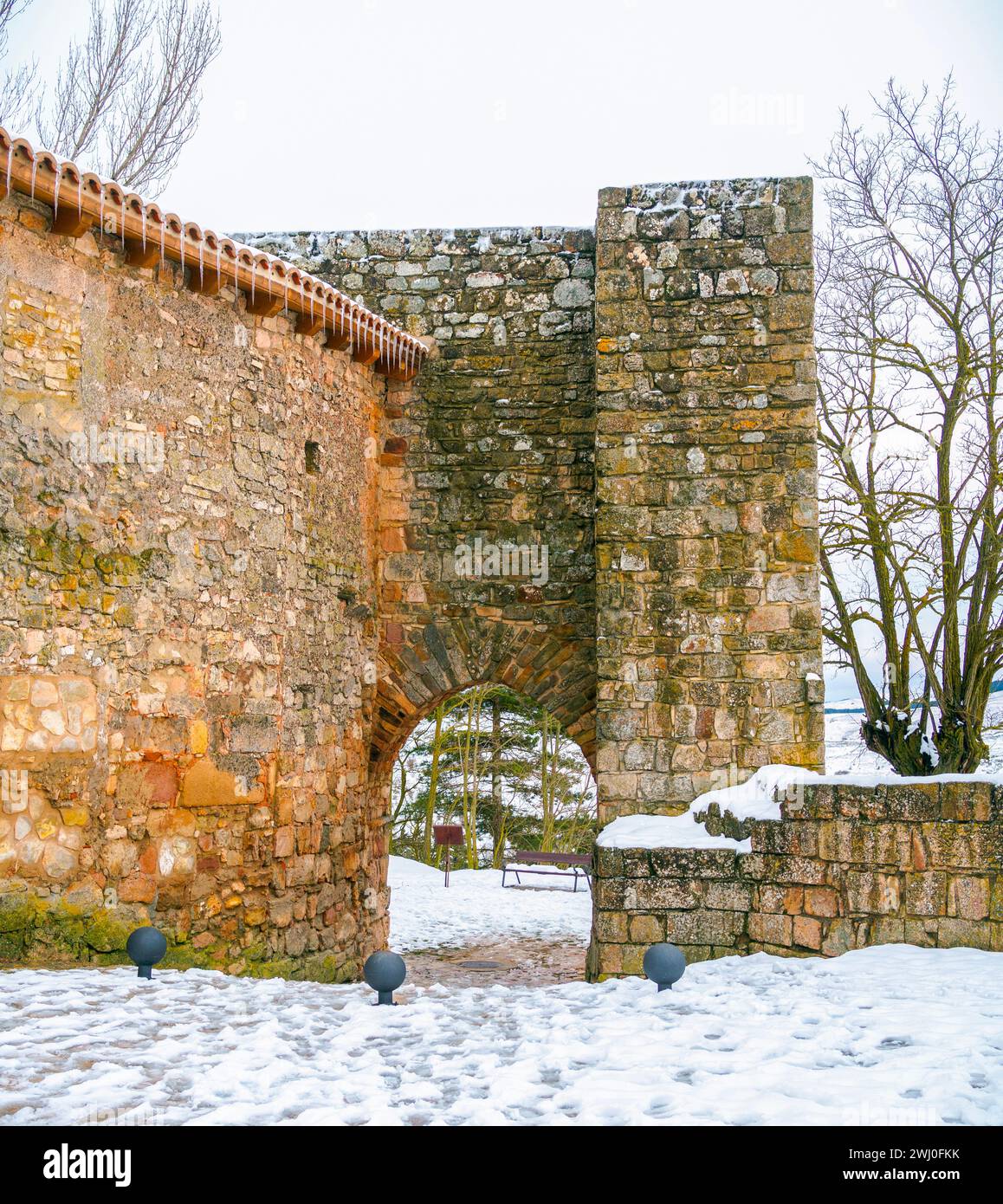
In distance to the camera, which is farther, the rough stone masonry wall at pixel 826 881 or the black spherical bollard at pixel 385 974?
the rough stone masonry wall at pixel 826 881

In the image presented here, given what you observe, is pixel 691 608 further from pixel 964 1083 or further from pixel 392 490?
pixel 964 1083

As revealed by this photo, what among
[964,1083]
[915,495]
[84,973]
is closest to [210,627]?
[84,973]

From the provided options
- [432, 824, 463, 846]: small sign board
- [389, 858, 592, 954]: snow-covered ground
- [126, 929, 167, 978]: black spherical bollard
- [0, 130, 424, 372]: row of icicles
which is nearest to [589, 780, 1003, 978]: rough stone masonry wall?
[126, 929, 167, 978]: black spherical bollard

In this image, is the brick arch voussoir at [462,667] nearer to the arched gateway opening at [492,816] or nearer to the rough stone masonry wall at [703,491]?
the rough stone masonry wall at [703,491]

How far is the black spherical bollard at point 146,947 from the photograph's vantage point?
4941 millimetres

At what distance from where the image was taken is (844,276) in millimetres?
10945

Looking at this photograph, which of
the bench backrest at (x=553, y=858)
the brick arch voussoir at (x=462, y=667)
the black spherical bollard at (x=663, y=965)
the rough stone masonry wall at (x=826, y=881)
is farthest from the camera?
the bench backrest at (x=553, y=858)

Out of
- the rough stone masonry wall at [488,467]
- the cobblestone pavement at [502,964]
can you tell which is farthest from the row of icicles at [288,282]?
the cobblestone pavement at [502,964]

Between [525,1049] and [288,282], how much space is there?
466cm

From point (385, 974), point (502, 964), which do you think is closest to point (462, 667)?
point (502, 964)

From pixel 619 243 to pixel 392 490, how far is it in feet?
8.19

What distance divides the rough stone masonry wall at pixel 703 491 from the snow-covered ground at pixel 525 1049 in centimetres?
164

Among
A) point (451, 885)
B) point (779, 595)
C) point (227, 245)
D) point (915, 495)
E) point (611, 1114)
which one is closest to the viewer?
point (611, 1114)

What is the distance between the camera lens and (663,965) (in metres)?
4.90
